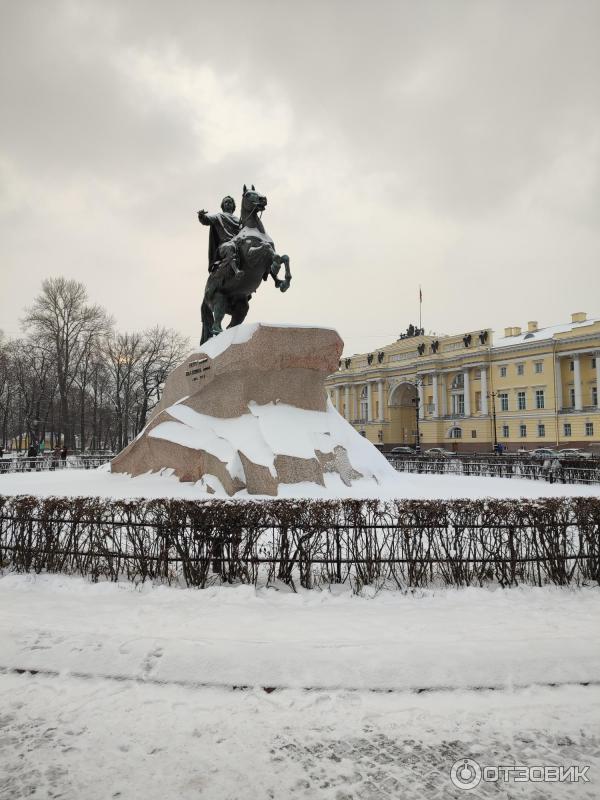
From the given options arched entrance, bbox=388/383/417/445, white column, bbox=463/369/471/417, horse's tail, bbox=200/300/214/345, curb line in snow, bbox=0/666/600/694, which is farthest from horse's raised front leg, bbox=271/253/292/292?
arched entrance, bbox=388/383/417/445

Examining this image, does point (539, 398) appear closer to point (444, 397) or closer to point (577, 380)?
point (577, 380)

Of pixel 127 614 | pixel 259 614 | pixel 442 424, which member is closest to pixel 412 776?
pixel 259 614

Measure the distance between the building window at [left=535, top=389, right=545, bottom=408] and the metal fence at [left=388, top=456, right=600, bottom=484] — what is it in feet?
123

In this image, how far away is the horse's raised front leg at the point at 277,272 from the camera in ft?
45.4

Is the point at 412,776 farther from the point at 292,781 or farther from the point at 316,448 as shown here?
the point at 316,448

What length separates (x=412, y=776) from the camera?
265 centimetres

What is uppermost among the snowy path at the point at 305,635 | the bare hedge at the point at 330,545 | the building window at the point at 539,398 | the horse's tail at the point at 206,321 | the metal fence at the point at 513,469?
the building window at the point at 539,398

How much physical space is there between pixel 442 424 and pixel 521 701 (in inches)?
2766

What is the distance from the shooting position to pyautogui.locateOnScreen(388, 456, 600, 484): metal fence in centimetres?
1984

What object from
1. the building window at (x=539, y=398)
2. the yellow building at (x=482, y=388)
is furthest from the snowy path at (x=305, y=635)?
the building window at (x=539, y=398)

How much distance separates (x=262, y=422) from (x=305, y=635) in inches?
319

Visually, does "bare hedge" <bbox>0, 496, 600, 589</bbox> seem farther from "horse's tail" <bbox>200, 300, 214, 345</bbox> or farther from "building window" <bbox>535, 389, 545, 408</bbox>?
"building window" <bbox>535, 389, 545, 408</bbox>

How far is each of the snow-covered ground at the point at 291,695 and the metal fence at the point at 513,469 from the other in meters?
16.5

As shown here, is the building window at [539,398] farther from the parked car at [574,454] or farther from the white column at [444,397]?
the parked car at [574,454]
